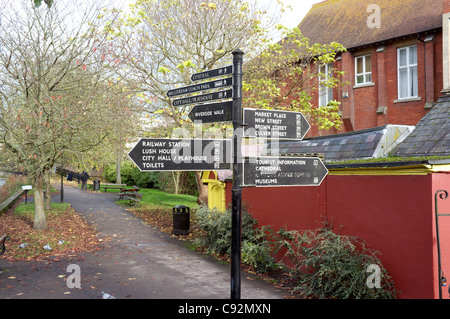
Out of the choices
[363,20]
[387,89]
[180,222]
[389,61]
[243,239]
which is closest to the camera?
[243,239]

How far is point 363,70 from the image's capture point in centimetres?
2162

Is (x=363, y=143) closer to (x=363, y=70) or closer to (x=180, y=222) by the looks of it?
(x=180, y=222)

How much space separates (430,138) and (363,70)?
14.3m

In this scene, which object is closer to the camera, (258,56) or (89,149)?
(89,149)

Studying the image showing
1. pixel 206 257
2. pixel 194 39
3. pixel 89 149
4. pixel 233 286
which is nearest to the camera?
pixel 233 286

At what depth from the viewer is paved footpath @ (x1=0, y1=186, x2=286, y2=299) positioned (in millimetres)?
7524

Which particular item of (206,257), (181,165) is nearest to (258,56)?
(206,257)

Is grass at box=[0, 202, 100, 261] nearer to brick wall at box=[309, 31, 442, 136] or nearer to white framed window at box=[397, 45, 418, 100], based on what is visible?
brick wall at box=[309, 31, 442, 136]

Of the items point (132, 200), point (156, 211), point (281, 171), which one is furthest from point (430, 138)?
point (132, 200)

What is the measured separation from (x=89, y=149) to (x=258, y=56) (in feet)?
24.9

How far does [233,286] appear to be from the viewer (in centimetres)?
388

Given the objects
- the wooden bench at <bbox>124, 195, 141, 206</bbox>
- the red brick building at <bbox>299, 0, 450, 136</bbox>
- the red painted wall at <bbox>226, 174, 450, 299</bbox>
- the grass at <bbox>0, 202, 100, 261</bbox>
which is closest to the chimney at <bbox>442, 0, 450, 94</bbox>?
the red brick building at <bbox>299, 0, 450, 136</bbox>

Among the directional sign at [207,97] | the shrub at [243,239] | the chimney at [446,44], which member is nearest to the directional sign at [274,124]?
the directional sign at [207,97]
